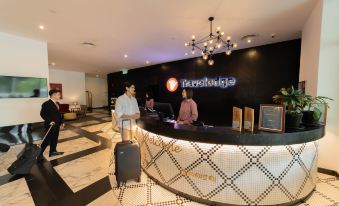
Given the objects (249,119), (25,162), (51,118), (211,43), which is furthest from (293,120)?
(51,118)

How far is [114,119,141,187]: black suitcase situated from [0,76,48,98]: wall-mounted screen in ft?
14.4

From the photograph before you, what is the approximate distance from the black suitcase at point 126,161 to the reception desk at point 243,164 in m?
0.75

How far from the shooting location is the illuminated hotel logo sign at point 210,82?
6313 mm

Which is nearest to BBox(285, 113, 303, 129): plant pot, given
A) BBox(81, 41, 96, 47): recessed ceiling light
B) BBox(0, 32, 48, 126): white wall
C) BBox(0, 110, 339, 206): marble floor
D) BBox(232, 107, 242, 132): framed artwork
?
BBox(232, 107, 242, 132): framed artwork

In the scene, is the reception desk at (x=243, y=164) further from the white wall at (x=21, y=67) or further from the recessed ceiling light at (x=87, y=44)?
the white wall at (x=21, y=67)

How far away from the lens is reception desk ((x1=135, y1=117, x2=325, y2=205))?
200 cm

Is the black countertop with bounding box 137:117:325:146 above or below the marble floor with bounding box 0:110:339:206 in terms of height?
above

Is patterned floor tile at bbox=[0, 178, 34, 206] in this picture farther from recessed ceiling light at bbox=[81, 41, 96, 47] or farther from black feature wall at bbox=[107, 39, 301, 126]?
black feature wall at bbox=[107, 39, 301, 126]

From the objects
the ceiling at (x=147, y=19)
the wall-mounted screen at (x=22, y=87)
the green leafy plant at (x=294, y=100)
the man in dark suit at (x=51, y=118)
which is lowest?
the man in dark suit at (x=51, y=118)

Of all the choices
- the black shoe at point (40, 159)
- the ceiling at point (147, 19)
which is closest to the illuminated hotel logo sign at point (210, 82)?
the ceiling at point (147, 19)

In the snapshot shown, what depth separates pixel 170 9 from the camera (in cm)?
327

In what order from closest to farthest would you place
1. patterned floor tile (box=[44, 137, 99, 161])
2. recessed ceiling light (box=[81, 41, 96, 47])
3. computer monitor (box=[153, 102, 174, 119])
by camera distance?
computer monitor (box=[153, 102, 174, 119]) < patterned floor tile (box=[44, 137, 99, 161]) < recessed ceiling light (box=[81, 41, 96, 47])

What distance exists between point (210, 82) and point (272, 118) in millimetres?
4967

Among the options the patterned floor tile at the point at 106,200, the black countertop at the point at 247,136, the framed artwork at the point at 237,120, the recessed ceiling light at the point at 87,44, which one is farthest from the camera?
the recessed ceiling light at the point at 87,44
